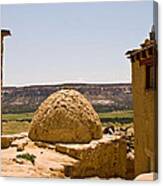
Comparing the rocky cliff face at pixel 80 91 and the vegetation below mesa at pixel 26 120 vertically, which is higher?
the rocky cliff face at pixel 80 91

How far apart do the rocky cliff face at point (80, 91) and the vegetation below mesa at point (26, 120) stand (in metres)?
0.02

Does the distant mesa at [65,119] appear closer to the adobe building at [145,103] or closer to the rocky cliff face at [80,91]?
the rocky cliff face at [80,91]

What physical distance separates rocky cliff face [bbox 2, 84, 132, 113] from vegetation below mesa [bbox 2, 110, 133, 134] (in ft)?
0.07

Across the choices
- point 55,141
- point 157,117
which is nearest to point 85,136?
point 55,141

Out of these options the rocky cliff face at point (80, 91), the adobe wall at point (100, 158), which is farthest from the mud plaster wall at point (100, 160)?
the rocky cliff face at point (80, 91)

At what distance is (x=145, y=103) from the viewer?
2.43 metres

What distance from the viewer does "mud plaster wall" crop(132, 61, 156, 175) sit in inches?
95.2

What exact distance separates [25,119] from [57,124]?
0.14 metres

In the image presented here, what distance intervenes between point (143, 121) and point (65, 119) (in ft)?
1.09

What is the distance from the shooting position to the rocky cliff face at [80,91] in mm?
2465

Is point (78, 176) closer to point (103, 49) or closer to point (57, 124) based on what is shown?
point (57, 124)

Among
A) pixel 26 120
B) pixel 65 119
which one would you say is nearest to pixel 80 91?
pixel 65 119

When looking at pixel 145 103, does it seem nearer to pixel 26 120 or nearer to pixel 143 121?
pixel 143 121

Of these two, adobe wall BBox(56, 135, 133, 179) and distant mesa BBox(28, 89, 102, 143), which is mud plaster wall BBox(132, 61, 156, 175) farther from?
distant mesa BBox(28, 89, 102, 143)
